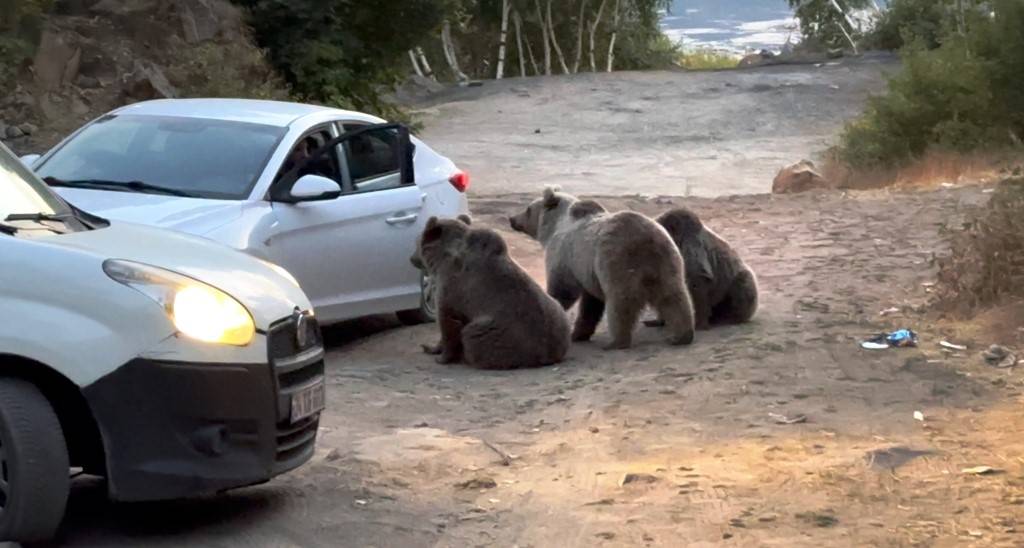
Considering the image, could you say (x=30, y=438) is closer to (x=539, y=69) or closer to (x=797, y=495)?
(x=797, y=495)

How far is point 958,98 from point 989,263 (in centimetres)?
1232

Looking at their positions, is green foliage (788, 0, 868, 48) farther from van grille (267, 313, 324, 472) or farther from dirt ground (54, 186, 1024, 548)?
van grille (267, 313, 324, 472)

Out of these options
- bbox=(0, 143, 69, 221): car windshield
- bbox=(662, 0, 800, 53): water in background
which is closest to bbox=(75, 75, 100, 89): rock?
bbox=(0, 143, 69, 221): car windshield

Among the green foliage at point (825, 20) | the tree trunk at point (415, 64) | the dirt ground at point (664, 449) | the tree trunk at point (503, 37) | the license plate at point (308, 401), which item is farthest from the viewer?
the green foliage at point (825, 20)

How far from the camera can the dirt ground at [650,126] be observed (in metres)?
25.3

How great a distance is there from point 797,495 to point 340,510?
1.85m

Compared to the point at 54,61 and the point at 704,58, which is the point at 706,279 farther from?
the point at 704,58

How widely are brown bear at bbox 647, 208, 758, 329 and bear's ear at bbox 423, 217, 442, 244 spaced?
65.4 inches

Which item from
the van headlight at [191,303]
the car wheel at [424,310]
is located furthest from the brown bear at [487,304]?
the van headlight at [191,303]

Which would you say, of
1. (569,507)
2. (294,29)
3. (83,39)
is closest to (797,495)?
(569,507)

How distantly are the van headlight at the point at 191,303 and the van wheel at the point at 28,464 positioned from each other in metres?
0.51

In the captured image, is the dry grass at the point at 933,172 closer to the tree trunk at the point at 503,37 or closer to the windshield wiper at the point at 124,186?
the windshield wiper at the point at 124,186

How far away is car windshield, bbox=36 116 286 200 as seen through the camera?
9727mm

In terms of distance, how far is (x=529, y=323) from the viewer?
10.1 meters
